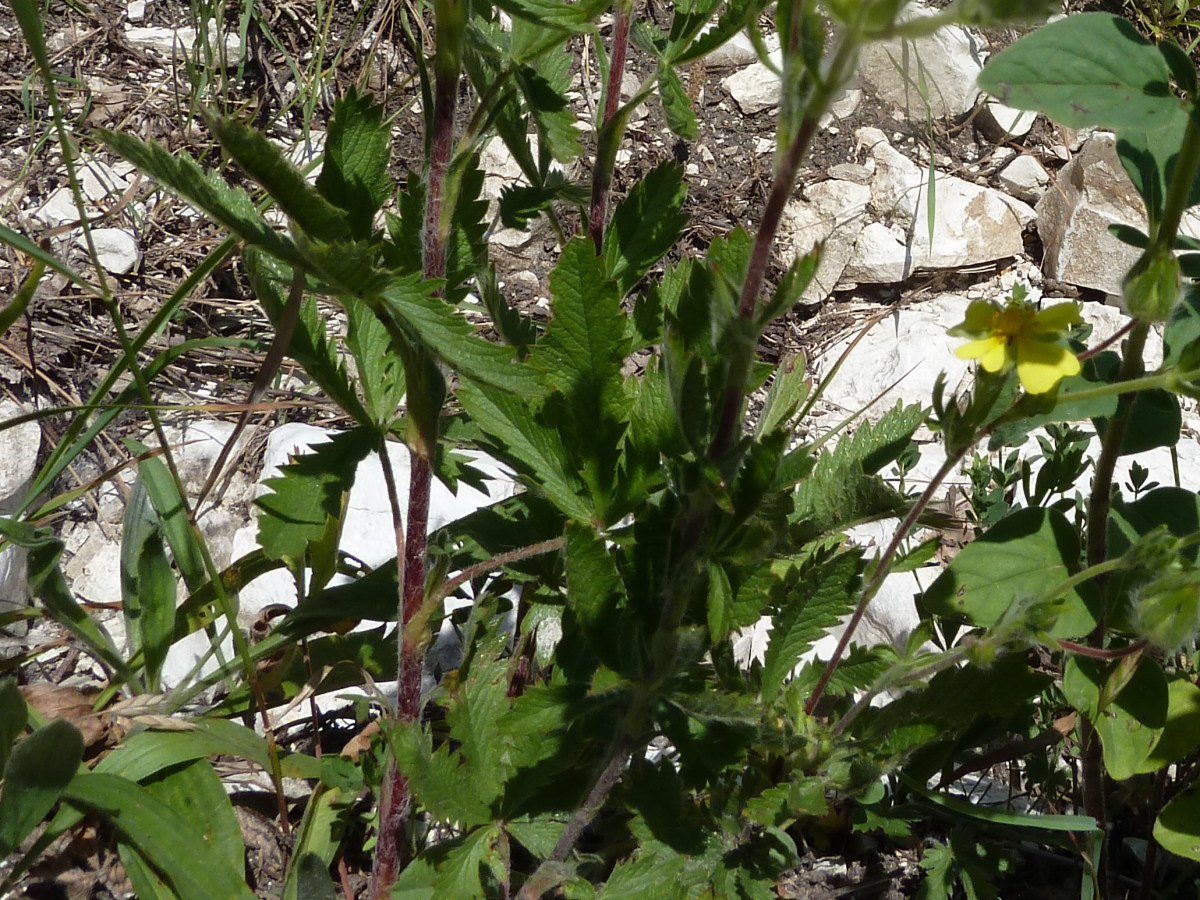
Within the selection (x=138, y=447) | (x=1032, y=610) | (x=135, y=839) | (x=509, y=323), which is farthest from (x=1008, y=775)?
(x=138, y=447)

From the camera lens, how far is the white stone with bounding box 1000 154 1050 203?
3174 mm

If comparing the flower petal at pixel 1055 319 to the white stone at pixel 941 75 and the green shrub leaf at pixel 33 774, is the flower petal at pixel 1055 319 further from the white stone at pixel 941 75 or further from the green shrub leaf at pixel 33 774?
the white stone at pixel 941 75

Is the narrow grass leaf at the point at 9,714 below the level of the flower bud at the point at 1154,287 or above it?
below

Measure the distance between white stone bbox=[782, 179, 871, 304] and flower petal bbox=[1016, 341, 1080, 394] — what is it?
1843mm

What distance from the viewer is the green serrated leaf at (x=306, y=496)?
1.43m

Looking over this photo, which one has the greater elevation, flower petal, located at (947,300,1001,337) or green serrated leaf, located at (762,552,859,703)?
flower petal, located at (947,300,1001,337)

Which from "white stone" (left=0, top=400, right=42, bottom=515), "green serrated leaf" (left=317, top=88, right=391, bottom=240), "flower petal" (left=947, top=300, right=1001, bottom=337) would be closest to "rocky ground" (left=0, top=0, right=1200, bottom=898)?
"white stone" (left=0, top=400, right=42, bottom=515)

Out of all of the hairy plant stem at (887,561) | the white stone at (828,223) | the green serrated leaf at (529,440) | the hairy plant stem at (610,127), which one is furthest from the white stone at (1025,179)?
the green serrated leaf at (529,440)

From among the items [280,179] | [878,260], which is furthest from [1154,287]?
[878,260]

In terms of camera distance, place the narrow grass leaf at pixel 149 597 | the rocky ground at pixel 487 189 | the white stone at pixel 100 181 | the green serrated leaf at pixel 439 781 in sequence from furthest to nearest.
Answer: the white stone at pixel 100 181 → the rocky ground at pixel 487 189 → the narrow grass leaf at pixel 149 597 → the green serrated leaf at pixel 439 781

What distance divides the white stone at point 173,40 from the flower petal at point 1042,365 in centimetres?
287

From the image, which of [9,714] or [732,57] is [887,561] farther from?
[732,57]

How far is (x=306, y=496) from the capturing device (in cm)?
144

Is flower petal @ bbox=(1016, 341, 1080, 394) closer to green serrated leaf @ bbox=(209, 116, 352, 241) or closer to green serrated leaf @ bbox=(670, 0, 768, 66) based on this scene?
green serrated leaf @ bbox=(670, 0, 768, 66)
